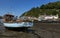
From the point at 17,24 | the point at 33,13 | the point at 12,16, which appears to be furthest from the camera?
the point at 33,13

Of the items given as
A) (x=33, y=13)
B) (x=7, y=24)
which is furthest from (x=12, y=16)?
(x=33, y=13)

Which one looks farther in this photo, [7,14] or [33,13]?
[33,13]

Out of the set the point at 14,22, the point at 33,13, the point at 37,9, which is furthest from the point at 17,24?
the point at 37,9

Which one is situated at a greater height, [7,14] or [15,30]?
[7,14]

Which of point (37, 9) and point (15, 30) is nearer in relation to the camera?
point (15, 30)

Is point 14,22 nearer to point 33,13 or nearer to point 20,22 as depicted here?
point 20,22

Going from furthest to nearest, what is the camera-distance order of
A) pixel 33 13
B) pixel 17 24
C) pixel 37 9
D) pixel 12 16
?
pixel 37 9 → pixel 33 13 → pixel 12 16 → pixel 17 24

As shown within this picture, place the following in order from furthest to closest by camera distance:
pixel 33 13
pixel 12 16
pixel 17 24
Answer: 1. pixel 33 13
2. pixel 12 16
3. pixel 17 24

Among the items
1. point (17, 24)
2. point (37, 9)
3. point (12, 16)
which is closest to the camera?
point (17, 24)

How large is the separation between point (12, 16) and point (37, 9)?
147m

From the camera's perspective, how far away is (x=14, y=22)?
124ft

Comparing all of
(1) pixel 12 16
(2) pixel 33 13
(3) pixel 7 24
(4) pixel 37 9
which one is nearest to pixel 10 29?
(3) pixel 7 24

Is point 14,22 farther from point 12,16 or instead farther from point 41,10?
point 41,10

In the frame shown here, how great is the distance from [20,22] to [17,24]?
0.88 meters
